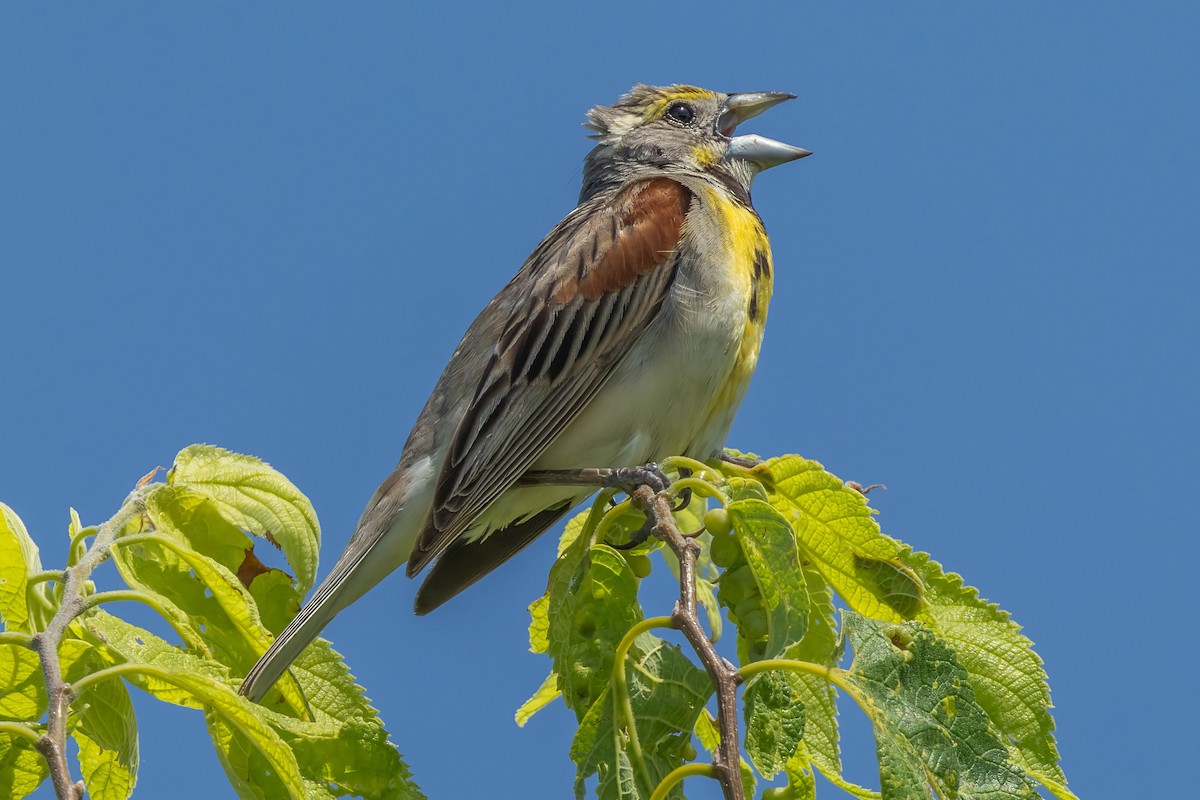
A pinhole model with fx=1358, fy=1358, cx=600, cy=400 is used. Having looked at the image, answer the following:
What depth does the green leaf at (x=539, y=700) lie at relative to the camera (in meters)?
3.95

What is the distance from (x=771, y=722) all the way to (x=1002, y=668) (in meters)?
A: 0.82

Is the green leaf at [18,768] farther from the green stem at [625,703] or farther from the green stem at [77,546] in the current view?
the green stem at [625,703]

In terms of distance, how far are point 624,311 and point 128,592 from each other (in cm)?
318

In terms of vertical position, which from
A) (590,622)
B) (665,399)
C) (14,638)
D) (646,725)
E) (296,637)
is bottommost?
(14,638)

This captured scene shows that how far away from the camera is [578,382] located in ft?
19.0

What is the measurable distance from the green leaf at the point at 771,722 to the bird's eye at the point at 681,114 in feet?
16.9

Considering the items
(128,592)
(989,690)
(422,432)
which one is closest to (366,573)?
(422,432)

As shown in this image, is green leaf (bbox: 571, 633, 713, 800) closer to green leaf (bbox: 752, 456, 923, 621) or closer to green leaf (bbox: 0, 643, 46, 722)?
green leaf (bbox: 752, 456, 923, 621)

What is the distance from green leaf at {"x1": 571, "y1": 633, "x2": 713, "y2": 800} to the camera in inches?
117

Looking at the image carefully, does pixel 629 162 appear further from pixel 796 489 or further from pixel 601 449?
pixel 796 489

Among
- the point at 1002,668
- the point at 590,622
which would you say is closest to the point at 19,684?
the point at 590,622

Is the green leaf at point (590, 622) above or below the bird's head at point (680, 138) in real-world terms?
below

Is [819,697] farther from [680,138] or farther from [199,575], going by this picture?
[680,138]

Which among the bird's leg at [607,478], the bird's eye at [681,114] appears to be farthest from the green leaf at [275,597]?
the bird's eye at [681,114]
